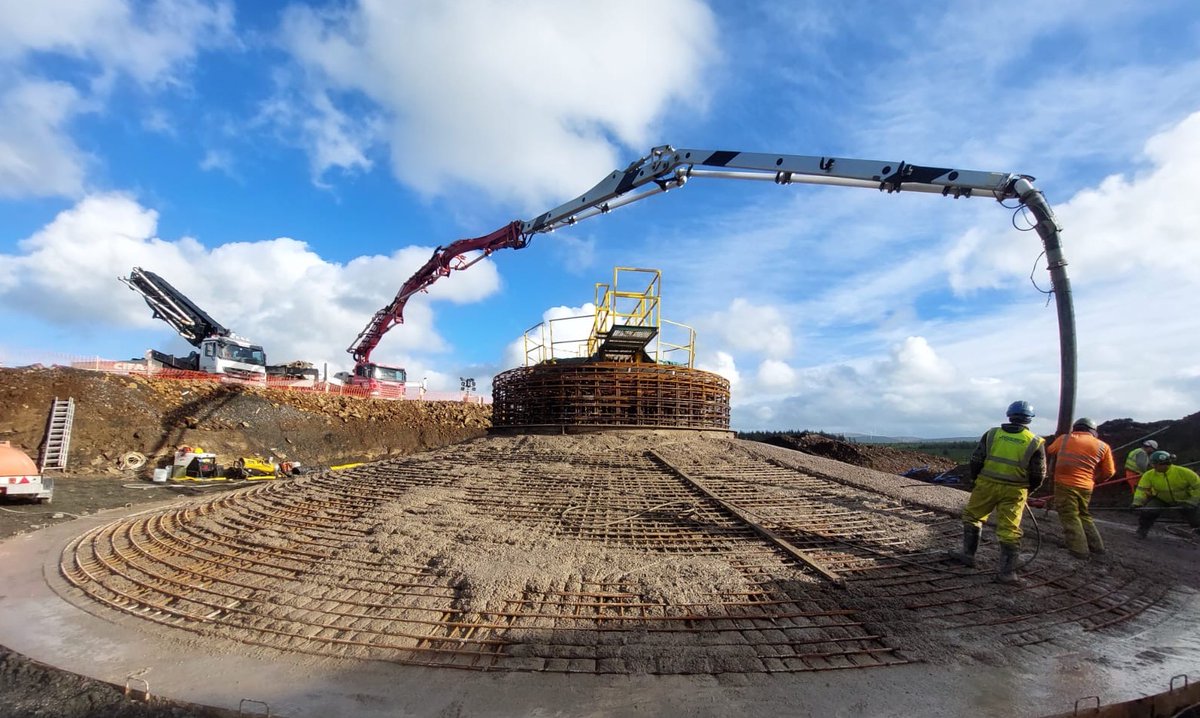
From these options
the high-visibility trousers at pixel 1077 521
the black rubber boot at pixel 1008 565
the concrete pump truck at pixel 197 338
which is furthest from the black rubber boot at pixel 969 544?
the concrete pump truck at pixel 197 338

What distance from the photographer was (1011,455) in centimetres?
553

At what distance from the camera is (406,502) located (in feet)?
24.3

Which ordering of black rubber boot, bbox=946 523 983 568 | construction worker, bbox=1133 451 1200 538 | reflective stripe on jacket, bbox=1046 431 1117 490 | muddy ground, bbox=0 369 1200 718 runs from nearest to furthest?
black rubber boot, bbox=946 523 983 568 < reflective stripe on jacket, bbox=1046 431 1117 490 < construction worker, bbox=1133 451 1200 538 < muddy ground, bbox=0 369 1200 718

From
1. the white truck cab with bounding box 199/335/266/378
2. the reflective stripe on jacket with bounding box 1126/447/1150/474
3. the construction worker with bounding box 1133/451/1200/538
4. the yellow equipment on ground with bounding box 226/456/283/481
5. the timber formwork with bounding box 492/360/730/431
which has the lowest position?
the yellow equipment on ground with bounding box 226/456/283/481

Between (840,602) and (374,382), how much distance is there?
31185 mm

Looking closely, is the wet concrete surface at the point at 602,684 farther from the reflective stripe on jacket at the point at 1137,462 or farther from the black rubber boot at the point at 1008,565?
the reflective stripe on jacket at the point at 1137,462

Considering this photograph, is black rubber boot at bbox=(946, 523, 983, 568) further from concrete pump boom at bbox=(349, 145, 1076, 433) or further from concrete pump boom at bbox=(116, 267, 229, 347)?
concrete pump boom at bbox=(116, 267, 229, 347)

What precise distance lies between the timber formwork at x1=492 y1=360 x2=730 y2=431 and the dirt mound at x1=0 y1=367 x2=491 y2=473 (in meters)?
6.49

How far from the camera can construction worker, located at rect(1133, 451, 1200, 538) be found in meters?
8.39

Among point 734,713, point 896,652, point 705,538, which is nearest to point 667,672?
point 734,713

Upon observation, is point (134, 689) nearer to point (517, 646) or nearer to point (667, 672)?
point (517, 646)

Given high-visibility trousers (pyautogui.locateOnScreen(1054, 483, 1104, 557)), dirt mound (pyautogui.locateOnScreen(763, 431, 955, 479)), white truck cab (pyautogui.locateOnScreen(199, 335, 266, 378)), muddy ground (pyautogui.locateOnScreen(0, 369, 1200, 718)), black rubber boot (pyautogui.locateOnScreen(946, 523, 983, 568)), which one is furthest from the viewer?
white truck cab (pyautogui.locateOnScreen(199, 335, 266, 378))

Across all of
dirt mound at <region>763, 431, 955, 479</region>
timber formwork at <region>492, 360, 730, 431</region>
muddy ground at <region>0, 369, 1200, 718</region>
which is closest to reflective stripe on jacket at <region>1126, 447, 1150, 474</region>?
muddy ground at <region>0, 369, 1200, 718</region>

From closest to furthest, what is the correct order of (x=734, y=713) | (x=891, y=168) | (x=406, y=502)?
1. (x=734, y=713)
2. (x=406, y=502)
3. (x=891, y=168)
